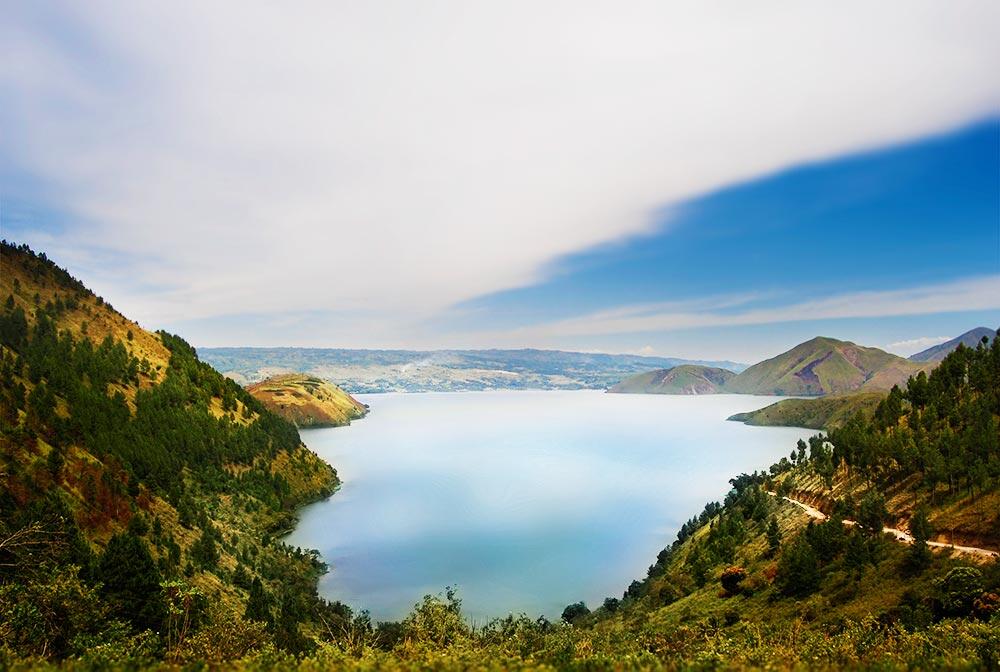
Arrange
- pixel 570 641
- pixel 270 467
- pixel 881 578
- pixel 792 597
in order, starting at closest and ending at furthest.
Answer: pixel 570 641, pixel 881 578, pixel 792 597, pixel 270 467

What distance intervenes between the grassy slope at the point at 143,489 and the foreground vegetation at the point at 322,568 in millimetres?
528

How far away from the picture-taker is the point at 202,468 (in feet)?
344

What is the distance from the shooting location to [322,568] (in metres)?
84.8

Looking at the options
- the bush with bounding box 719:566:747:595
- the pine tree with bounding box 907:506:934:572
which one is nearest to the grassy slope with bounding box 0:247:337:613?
the bush with bounding box 719:566:747:595

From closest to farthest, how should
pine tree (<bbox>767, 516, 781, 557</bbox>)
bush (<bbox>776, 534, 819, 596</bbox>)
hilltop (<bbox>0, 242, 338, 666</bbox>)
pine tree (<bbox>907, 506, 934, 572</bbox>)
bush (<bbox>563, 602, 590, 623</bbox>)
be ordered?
hilltop (<bbox>0, 242, 338, 666</bbox>) < pine tree (<bbox>907, 506, 934, 572</bbox>) < bush (<bbox>776, 534, 819, 596</bbox>) < bush (<bbox>563, 602, 590, 623</bbox>) < pine tree (<bbox>767, 516, 781, 557</bbox>)

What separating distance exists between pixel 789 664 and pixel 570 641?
1970 cm

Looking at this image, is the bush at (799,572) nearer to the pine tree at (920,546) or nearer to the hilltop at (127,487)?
the pine tree at (920,546)

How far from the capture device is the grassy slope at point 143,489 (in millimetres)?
57688

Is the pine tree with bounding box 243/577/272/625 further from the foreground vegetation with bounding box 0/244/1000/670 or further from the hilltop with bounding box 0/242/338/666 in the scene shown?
the foreground vegetation with bounding box 0/244/1000/670

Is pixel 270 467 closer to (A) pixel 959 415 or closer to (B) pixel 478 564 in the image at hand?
(B) pixel 478 564

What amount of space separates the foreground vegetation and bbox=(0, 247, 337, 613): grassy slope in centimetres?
53

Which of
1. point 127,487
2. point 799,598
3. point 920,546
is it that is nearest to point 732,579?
point 799,598

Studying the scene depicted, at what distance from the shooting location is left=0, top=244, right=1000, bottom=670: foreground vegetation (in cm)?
2842

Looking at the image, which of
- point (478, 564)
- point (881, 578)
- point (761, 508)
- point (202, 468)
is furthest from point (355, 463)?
point (881, 578)
